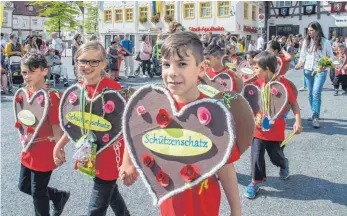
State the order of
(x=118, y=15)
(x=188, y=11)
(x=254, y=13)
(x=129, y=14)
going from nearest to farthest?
(x=188, y=11) → (x=254, y=13) → (x=129, y=14) → (x=118, y=15)

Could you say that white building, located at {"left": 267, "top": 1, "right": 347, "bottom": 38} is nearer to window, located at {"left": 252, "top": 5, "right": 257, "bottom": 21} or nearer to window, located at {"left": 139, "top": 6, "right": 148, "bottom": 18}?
window, located at {"left": 252, "top": 5, "right": 257, "bottom": 21}

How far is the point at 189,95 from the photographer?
74.6 inches

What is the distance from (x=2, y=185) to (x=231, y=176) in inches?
130

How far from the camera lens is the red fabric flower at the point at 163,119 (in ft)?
5.86

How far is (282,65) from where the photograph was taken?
276 inches

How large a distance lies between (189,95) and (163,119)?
8.0 inches

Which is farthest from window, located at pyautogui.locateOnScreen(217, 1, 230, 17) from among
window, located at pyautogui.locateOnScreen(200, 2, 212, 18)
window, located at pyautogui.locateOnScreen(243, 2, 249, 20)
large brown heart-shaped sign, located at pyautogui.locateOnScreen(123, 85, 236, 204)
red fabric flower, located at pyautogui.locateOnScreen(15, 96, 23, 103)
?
large brown heart-shaped sign, located at pyautogui.locateOnScreen(123, 85, 236, 204)

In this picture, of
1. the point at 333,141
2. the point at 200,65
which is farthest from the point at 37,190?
A: the point at 333,141

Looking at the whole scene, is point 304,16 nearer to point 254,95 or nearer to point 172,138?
point 254,95

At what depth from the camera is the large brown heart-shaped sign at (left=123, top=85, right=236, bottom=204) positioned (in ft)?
5.62

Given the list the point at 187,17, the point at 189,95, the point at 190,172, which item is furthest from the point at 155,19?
the point at 190,172

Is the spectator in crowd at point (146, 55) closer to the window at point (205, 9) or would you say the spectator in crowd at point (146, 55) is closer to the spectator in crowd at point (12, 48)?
the spectator in crowd at point (12, 48)

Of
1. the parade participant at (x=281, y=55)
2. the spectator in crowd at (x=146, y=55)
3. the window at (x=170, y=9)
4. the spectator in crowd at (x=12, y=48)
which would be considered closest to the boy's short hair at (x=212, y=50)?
the parade participant at (x=281, y=55)

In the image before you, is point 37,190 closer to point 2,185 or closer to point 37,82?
point 37,82
